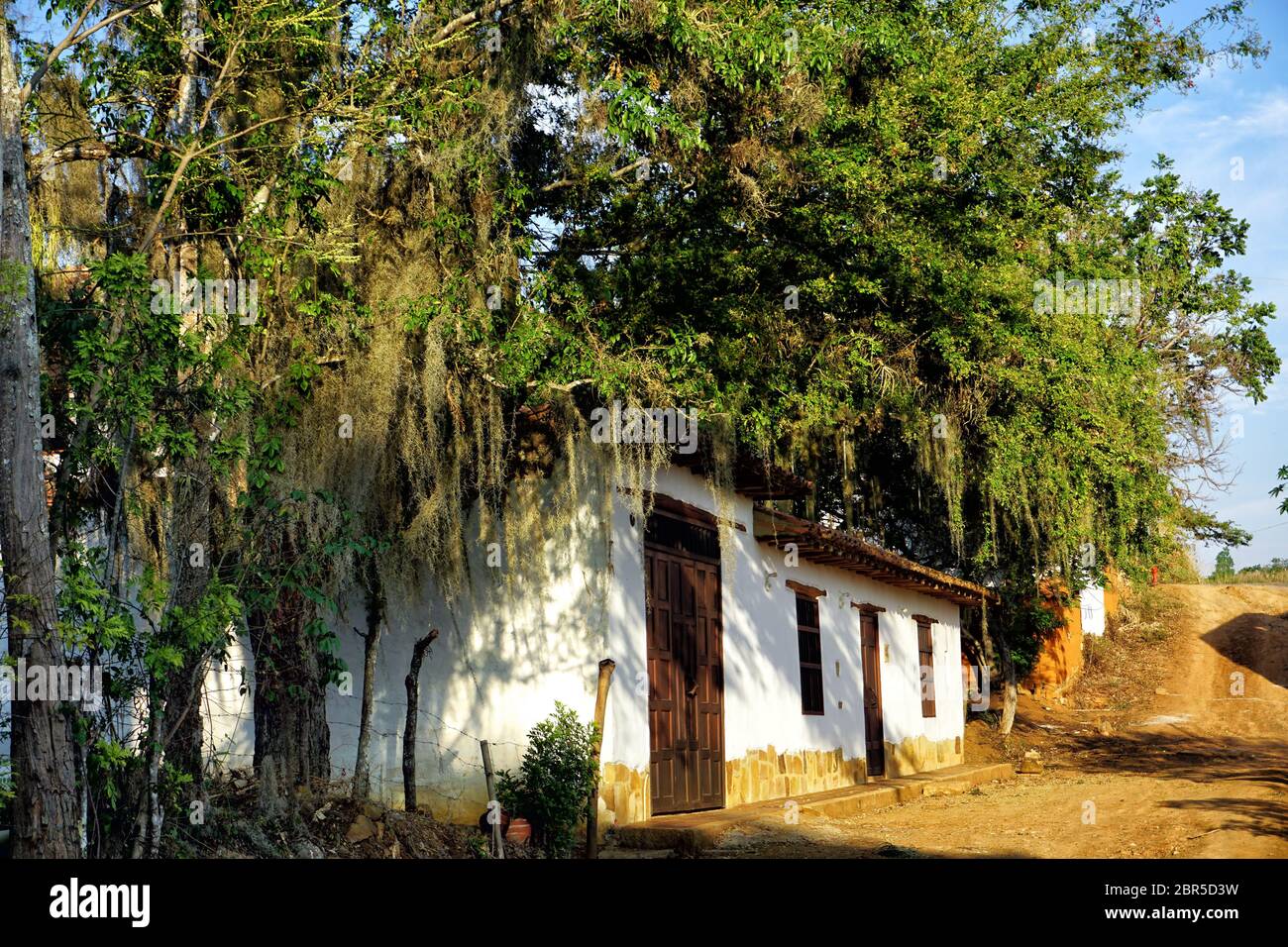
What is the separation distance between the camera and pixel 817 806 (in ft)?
40.6

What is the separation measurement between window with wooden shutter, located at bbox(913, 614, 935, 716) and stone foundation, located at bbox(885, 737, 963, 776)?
1.86ft

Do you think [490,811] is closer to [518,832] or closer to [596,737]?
[518,832]

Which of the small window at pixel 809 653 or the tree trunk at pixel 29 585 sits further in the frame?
the small window at pixel 809 653

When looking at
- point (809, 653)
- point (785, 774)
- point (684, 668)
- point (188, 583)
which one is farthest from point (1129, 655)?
point (188, 583)

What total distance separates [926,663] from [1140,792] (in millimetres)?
6398

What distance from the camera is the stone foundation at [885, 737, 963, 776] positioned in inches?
687

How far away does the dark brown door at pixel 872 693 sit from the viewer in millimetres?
16766

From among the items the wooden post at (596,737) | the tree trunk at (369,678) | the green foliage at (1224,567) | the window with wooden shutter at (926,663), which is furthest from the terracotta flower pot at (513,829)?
the green foliage at (1224,567)

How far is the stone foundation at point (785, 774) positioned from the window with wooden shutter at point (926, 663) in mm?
3803

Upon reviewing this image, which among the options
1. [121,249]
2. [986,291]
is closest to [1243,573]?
[986,291]

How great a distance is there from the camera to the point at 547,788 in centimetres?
965

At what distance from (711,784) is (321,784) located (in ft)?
13.9

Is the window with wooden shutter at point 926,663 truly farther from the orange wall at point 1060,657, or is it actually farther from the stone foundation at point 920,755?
the orange wall at point 1060,657

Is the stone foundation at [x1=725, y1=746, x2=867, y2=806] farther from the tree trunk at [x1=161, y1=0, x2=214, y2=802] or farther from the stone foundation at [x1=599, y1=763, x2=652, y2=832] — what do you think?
the tree trunk at [x1=161, y1=0, x2=214, y2=802]
